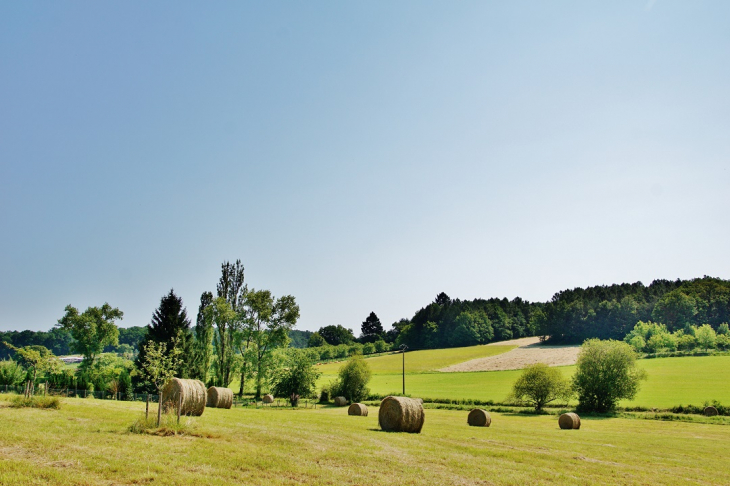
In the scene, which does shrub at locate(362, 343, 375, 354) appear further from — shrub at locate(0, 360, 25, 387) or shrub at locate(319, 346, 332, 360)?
shrub at locate(0, 360, 25, 387)

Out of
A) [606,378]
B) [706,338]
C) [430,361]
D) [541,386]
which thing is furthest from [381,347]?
[606,378]

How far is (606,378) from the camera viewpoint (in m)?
51.0

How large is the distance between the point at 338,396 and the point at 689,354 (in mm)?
70796

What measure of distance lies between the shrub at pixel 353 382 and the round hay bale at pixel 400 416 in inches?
1576

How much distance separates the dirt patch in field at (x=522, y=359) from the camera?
305 ft

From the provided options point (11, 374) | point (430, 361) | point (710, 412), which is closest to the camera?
point (11, 374)

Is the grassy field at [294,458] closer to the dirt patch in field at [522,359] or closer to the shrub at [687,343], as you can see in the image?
the dirt patch in field at [522,359]

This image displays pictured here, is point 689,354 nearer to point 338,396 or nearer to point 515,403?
point 515,403

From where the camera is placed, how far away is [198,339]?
5694cm

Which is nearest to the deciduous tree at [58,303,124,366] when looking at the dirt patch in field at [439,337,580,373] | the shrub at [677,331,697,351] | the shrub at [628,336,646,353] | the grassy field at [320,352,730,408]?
the grassy field at [320,352,730,408]

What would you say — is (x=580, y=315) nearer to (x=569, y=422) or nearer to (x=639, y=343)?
(x=639, y=343)

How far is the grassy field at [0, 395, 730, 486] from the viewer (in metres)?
10.2

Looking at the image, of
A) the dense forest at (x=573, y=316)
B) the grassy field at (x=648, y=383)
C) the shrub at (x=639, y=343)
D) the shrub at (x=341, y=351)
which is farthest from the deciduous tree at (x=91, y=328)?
the shrub at (x=341, y=351)

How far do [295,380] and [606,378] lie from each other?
35.0 meters
